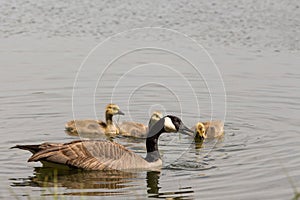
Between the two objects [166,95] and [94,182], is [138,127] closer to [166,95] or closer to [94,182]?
[166,95]

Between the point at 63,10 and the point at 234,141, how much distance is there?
11.2 meters

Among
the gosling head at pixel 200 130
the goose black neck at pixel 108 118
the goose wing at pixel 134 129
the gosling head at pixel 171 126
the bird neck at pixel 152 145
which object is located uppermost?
the goose black neck at pixel 108 118

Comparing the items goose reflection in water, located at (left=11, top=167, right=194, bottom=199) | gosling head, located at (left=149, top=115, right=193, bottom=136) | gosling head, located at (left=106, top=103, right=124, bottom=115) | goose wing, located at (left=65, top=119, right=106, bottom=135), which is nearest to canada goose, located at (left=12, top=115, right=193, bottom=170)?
goose reflection in water, located at (left=11, top=167, right=194, bottom=199)

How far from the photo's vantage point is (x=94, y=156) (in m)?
10.5

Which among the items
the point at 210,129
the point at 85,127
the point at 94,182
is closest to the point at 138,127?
the point at 85,127

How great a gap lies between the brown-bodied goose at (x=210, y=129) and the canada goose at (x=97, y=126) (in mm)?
1548

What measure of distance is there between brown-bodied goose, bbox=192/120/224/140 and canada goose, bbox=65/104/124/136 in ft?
5.08

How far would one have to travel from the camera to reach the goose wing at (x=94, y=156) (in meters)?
10.4

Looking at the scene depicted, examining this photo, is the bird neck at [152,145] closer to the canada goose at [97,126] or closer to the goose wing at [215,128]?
the goose wing at [215,128]

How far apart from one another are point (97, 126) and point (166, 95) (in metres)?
2.36

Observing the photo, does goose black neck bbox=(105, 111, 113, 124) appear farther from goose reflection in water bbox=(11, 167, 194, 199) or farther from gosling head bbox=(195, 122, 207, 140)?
goose reflection in water bbox=(11, 167, 194, 199)

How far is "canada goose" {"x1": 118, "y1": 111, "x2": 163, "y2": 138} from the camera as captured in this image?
1270 cm

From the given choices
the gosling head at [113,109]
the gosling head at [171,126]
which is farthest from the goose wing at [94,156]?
the gosling head at [113,109]

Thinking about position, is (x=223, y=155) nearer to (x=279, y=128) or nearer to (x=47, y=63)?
(x=279, y=128)
